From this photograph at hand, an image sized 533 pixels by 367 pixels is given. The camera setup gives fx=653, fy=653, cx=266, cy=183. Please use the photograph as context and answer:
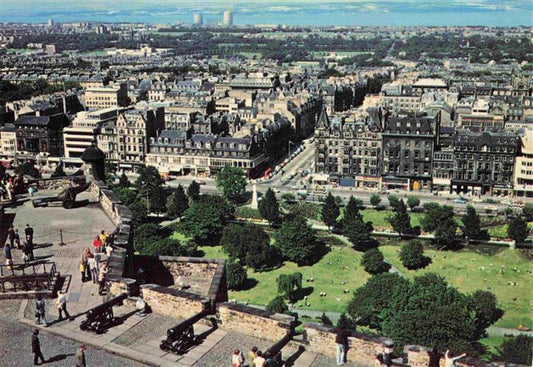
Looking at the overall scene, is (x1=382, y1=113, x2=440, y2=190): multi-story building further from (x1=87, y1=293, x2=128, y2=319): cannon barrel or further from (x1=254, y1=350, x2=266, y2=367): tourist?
(x1=254, y1=350, x2=266, y2=367): tourist

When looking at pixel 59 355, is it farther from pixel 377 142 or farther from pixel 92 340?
pixel 377 142

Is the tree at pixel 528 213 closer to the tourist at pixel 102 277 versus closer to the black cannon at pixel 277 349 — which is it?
the tourist at pixel 102 277

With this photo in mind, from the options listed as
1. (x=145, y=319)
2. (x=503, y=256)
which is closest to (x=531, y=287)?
(x=503, y=256)

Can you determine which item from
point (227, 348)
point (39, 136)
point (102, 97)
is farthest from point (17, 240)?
point (102, 97)

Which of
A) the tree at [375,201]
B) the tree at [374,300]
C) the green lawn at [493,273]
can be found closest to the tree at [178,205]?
the tree at [375,201]

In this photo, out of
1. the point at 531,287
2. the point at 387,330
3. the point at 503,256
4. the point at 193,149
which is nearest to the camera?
the point at 387,330

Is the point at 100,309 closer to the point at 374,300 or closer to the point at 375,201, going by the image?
the point at 374,300
